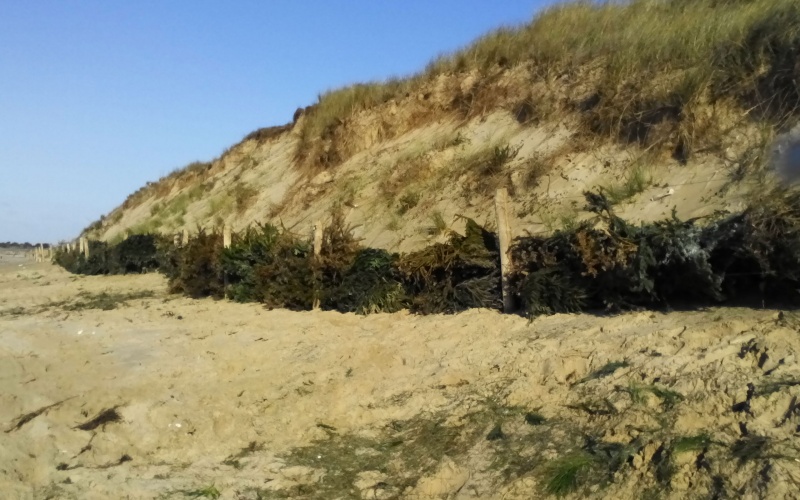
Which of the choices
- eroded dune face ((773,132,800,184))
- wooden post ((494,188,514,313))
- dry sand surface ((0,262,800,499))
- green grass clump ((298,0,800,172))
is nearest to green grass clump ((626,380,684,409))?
dry sand surface ((0,262,800,499))

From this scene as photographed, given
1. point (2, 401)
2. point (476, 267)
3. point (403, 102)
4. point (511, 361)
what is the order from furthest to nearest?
point (403, 102)
point (476, 267)
point (2, 401)
point (511, 361)

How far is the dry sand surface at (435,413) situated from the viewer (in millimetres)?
5617

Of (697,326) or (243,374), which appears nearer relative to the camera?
(697,326)

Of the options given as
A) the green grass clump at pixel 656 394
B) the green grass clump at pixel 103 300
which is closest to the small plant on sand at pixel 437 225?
the green grass clump at pixel 103 300

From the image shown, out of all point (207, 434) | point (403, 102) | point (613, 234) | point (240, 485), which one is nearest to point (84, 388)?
point (207, 434)

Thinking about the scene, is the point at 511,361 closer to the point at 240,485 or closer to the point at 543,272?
the point at 543,272

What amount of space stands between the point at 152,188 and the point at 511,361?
40.3 metres

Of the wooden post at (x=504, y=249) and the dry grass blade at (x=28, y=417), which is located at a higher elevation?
the wooden post at (x=504, y=249)

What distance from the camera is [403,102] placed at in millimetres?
22109

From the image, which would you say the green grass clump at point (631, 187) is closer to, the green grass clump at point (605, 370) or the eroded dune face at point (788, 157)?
the eroded dune face at point (788, 157)

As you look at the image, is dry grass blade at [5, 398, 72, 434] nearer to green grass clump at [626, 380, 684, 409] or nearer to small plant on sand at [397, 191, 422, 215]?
green grass clump at [626, 380, 684, 409]

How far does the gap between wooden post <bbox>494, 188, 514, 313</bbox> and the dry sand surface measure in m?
0.29

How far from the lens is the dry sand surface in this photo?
5617 mm

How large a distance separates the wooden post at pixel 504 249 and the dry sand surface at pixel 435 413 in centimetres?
29
